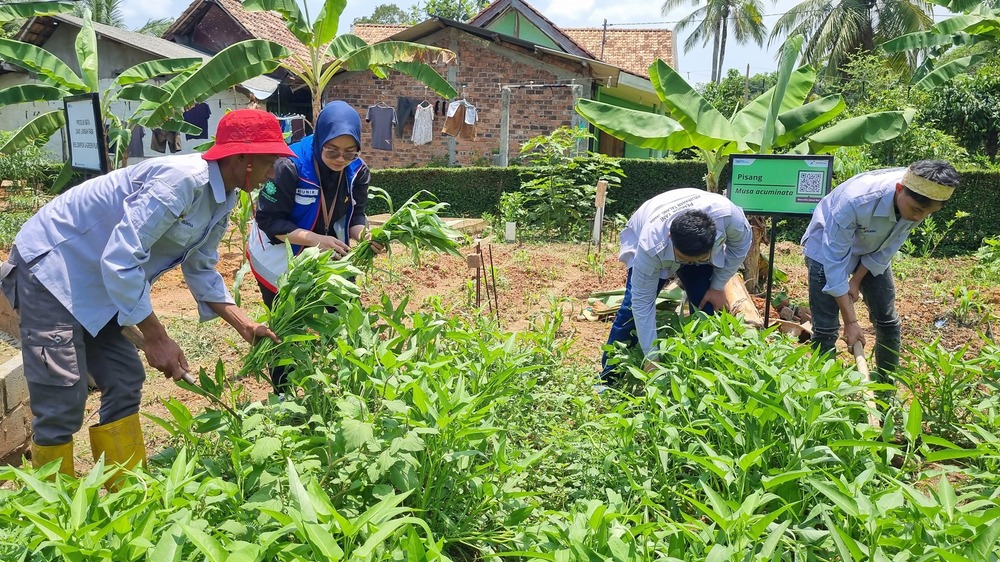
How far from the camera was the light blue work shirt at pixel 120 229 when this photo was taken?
2.40 metres

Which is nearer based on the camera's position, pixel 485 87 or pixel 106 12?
pixel 485 87

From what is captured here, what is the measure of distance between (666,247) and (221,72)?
17.0 ft

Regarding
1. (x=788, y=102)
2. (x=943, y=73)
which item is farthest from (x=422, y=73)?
(x=943, y=73)

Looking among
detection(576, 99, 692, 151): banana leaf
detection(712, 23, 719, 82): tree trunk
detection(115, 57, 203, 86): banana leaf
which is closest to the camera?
detection(576, 99, 692, 151): banana leaf

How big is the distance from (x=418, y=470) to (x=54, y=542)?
0.94m

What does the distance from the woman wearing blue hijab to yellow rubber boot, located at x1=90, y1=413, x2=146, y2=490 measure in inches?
23.4

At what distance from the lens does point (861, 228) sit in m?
3.62

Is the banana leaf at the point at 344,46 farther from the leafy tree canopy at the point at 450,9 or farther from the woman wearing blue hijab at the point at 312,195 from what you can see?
the leafy tree canopy at the point at 450,9

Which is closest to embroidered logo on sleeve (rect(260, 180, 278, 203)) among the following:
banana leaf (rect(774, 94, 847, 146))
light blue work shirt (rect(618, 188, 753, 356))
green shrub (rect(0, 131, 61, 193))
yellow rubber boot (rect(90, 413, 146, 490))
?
yellow rubber boot (rect(90, 413, 146, 490))

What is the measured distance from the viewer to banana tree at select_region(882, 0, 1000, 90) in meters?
7.39

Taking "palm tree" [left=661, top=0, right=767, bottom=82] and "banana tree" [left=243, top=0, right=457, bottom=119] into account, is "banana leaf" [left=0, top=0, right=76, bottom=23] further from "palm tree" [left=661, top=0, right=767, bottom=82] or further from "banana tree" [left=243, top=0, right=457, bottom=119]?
"palm tree" [left=661, top=0, right=767, bottom=82]

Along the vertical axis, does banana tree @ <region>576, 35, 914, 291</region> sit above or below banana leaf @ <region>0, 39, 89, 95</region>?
below

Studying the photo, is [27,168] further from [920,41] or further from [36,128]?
[920,41]

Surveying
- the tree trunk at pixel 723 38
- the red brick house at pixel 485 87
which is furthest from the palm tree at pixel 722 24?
the red brick house at pixel 485 87
